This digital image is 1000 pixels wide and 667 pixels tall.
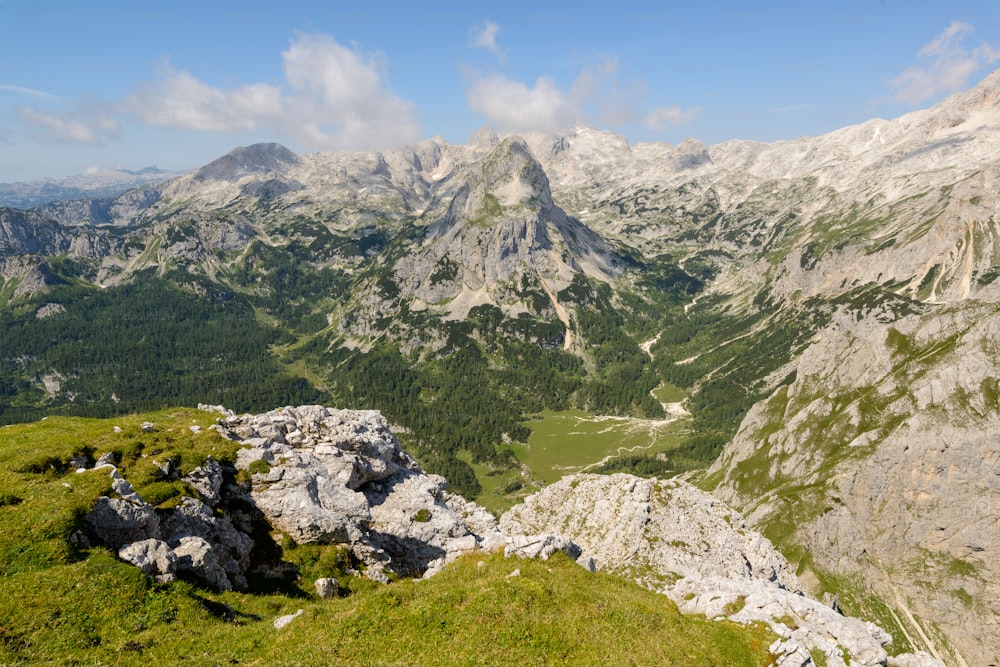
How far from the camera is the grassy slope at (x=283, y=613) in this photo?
24.8 metres

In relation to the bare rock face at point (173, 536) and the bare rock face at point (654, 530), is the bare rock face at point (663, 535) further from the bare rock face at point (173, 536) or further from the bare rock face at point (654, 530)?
the bare rock face at point (173, 536)

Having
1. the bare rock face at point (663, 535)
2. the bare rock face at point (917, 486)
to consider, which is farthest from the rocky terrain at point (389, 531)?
the bare rock face at point (917, 486)

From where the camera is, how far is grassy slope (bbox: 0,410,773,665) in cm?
2477

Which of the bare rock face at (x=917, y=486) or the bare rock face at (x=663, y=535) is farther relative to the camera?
the bare rock face at (x=917, y=486)

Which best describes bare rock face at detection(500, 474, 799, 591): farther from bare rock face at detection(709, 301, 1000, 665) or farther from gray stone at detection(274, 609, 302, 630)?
bare rock face at detection(709, 301, 1000, 665)

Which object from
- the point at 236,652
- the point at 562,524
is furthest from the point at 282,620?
the point at 562,524

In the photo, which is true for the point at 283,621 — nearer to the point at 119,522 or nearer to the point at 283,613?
the point at 283,613

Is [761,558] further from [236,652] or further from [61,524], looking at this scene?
[61,524]

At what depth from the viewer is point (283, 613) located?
32875 mm

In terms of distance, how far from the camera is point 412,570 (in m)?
46.1

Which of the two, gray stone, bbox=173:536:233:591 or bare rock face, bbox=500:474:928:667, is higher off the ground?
gray stone, bbox=173:536:233:591

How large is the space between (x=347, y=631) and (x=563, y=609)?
13398 millimetres

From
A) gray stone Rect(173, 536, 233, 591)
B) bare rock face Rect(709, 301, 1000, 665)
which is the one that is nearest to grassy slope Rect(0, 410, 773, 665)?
gray stone Rect(173, 536, 233, 591)

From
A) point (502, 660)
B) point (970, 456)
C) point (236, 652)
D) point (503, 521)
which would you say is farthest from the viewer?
point (970, 456)
